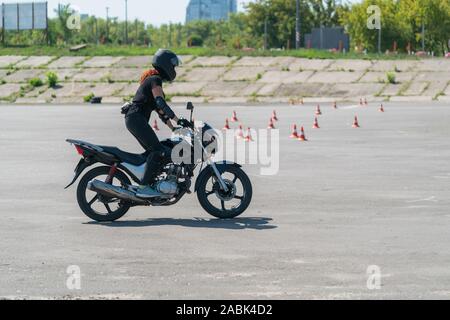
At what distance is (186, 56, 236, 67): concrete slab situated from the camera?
64.6 meters

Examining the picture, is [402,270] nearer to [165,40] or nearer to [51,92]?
[51,92]

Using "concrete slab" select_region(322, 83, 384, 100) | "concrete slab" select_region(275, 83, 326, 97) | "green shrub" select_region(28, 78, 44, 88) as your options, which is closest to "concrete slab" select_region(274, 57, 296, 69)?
"concrete slab" select_region(275, 83, 326, 97)

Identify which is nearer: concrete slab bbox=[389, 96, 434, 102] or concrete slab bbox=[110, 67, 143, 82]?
concrete slab bbox=[389, 96, 434, 102]

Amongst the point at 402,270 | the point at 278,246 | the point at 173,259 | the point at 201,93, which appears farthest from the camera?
the point at 201,93

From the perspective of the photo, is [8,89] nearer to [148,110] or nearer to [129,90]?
[129,90]

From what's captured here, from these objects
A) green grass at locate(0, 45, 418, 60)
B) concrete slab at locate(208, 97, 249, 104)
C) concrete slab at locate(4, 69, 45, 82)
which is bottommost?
concrete slab at locate(208, 97, 249, 104)

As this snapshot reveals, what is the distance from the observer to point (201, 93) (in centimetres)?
5741

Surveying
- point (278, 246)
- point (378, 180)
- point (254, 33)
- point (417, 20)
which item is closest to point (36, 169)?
point (378, 180)

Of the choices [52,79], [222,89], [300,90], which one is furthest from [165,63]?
[52,79]

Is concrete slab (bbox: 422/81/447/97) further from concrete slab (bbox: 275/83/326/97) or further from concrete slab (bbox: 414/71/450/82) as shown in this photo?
concrete slab (bbox: 275/83/326/97)

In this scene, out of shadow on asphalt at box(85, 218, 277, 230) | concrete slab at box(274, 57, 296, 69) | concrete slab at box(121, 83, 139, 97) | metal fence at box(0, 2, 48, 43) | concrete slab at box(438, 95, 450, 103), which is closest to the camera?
shadow on asphalt at box(85, 218, 277, 230)

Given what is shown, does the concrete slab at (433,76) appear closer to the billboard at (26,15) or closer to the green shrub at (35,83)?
the green shrub at (35,83)

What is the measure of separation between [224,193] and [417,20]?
73.1 m

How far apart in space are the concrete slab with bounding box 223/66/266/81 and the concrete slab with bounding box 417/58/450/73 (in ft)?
28.8
